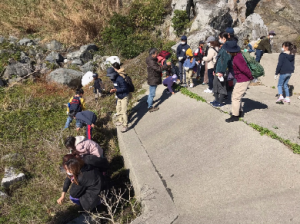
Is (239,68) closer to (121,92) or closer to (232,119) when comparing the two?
(232,119)

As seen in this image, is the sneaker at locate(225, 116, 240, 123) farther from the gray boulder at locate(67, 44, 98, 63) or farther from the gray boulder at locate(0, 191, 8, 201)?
the gray boulder at locate(67, 44, 98, 63)

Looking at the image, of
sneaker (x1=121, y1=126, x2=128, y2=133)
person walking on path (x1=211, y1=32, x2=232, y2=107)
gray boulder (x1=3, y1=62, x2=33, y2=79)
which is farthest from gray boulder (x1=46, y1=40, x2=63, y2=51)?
person walking on path (x1=211, y1=32, x2=232, y2=107)

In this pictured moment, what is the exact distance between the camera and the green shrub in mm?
12102

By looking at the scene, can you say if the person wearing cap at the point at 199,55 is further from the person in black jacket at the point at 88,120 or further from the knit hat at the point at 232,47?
the person in black jacket at the point at 88,120

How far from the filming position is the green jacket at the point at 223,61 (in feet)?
14.9

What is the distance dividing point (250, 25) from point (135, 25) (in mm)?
6437

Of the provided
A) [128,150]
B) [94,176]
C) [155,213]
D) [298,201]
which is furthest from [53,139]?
[298,201]

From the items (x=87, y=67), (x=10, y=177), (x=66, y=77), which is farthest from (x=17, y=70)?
(x=10, y=177)

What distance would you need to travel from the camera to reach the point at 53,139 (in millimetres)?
6656

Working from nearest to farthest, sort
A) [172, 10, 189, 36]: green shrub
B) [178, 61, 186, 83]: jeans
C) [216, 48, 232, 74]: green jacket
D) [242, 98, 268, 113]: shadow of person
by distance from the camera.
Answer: [216, 48, 232, 74]: green jacket, [242, 98, 268, 113]: shadow of person, [178, 61, 186, 83]: jeans, [172, 10, 189, 36]: green shrub

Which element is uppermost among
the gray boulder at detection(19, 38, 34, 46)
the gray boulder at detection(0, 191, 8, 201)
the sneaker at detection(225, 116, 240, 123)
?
the gray boulder at detection(19, 38, 34, 46)

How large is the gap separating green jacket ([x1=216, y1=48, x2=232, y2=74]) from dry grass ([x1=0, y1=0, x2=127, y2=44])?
12.2 m

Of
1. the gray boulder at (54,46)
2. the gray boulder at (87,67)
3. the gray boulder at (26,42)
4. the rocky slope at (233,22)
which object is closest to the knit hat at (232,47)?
the rocky slope at (233,22)

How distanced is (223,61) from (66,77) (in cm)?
854
